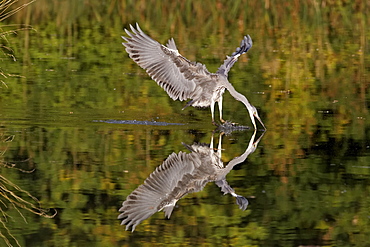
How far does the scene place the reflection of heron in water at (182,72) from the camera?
9641 mm

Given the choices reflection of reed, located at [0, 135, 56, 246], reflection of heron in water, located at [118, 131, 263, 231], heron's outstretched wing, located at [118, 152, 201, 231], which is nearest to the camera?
reflection of reed, located at [0, 135, 56, 246]

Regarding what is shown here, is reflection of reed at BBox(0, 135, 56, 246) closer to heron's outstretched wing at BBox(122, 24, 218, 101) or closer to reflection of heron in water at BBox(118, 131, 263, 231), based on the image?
reflection of heron in water at BBox(118, 131, 263, 231)

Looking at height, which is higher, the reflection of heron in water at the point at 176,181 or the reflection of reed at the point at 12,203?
the reflection of heron in water at the point at 176,181

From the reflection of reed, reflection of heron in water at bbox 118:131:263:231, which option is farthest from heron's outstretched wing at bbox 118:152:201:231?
the reflection of reed

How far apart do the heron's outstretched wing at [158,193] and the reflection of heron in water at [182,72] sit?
1.78m

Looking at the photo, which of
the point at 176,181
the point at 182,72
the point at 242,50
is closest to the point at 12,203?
the point at 176,181

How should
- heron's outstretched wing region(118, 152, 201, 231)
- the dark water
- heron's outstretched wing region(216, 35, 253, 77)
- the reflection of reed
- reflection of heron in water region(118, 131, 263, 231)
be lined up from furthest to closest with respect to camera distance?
1. heron's outstretched wing region(216, 35, 253, 77)
2. reflection of heron in water region(118, 131, 263, 231)
3. heron's outstretched wing region(118, 152, 201, 231)
4. the dark water
5. the reflection of reed

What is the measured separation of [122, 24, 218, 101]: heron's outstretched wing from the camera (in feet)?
31.6

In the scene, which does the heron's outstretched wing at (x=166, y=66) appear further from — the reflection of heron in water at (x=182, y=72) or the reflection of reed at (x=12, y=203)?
the reflection of reed at (x=12, y=203)

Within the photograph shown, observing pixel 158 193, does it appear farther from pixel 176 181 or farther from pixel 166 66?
pixel 166 66

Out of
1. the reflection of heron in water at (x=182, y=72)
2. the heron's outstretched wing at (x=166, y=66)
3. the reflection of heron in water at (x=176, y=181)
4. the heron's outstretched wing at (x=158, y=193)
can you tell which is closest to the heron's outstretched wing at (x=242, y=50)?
the reflection of heron in water at (x=182, y=72)

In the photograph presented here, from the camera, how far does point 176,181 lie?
7.34 m

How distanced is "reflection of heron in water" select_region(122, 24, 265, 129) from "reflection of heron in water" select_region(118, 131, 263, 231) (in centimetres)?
→ 110

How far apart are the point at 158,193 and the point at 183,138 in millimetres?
2336
